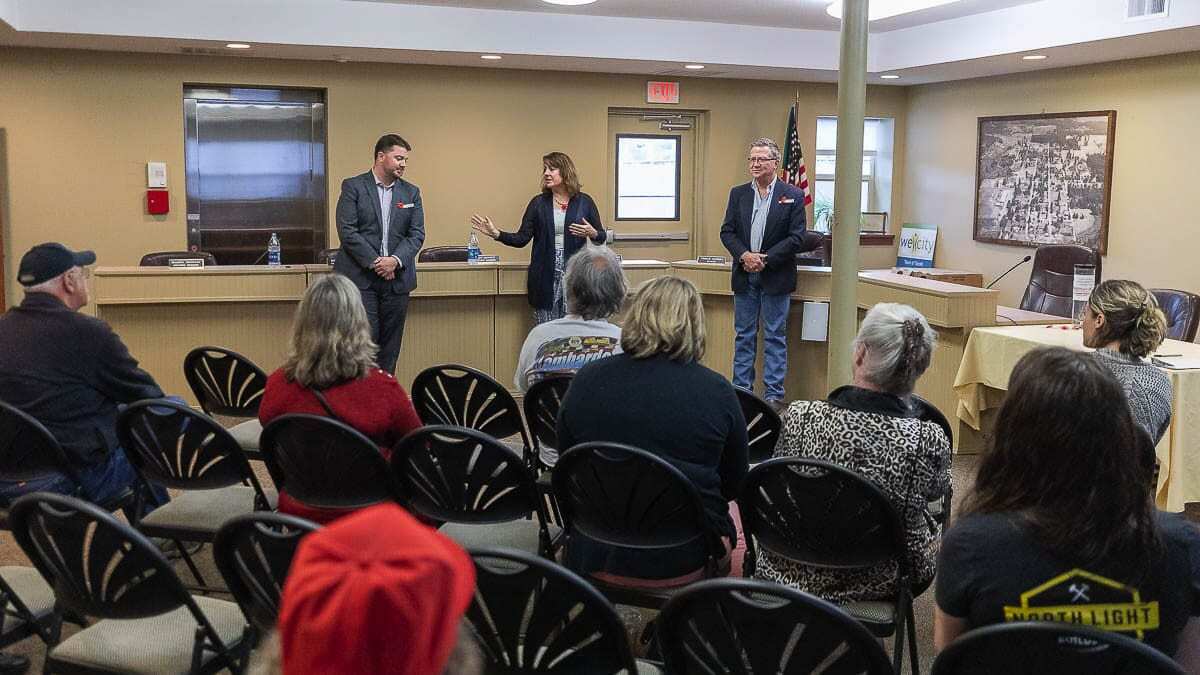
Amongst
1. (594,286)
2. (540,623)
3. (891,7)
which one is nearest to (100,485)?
(594,286)

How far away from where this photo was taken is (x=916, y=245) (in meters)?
10.6

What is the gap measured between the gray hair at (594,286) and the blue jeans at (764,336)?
283 centimetres

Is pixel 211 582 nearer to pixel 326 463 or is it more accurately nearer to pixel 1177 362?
pixel 326 463

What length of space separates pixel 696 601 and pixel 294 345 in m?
1.76

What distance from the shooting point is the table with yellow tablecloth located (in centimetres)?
456

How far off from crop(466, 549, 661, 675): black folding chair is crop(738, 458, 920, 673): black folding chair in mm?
680

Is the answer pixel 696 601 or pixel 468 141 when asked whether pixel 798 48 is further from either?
pixel 696 601

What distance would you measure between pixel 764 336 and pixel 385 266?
2.29 m

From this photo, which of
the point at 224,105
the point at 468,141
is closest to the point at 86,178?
the point at 224,105

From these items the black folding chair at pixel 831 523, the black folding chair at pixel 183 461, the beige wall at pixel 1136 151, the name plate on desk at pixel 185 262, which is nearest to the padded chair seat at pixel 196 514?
the black folding chair at pixel 183 461

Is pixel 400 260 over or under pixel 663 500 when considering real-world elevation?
over

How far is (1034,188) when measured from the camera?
9.10 metres

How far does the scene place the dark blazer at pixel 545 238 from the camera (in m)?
6.91

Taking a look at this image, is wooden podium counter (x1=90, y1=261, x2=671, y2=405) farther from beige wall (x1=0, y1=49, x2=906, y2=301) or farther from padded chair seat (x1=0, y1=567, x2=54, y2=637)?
padded chair seat (x1=0, y1=567, x2=54, y2=637)
